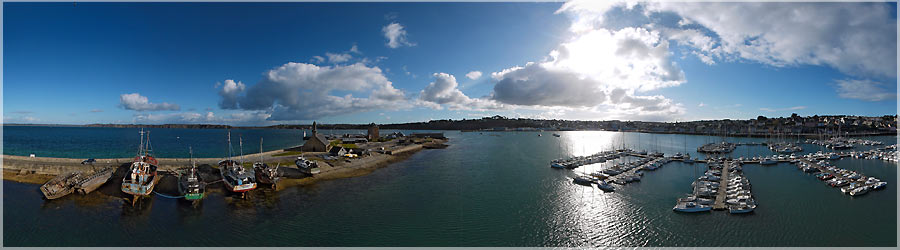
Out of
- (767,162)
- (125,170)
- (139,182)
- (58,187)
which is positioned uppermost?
(139,182)

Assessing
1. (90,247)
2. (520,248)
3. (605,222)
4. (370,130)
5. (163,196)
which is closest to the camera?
(90,247)

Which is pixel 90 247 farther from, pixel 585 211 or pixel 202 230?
pixel 585 211

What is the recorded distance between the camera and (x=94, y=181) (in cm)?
2436

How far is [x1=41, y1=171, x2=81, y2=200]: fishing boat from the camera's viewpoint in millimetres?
21719

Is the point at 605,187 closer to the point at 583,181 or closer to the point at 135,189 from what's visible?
the point at 583,181

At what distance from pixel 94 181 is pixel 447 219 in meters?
26.4

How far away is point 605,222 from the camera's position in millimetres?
19531

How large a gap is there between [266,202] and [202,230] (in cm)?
519

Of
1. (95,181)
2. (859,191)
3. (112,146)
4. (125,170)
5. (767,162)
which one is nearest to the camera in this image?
(95,181)

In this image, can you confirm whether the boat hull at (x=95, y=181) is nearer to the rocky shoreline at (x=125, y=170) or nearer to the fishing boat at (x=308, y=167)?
the rocky shoreline at (x=125, y=170)

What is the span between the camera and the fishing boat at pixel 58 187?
21719 millimetres

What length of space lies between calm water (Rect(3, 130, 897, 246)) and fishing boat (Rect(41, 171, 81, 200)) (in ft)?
2.49

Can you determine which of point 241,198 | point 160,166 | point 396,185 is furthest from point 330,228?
point 160,166

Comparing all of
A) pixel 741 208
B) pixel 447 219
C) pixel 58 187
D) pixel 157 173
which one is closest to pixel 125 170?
pixel 157 173
